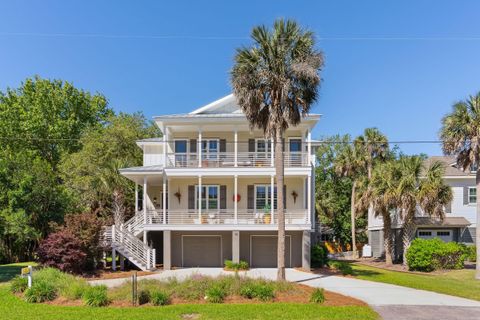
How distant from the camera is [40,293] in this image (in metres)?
13.5

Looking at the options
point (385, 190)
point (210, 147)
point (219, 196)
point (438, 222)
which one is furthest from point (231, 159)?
point (438, 222)

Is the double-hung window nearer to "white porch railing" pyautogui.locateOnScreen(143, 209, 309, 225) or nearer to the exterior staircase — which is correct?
"white porch railing" pyautogui.locateOnScreen(143, 209, 309, 225)

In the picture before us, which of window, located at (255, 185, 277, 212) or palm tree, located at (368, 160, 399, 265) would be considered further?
palm tree, located at (368, 160, 399, 265)

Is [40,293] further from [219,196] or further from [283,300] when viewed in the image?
[219,196]

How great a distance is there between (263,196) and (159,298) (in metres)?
12.7

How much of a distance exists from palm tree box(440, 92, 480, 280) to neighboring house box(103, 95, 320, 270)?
23.3ft

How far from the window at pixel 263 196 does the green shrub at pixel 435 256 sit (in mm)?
9560

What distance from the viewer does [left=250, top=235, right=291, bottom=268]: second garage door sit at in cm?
2377

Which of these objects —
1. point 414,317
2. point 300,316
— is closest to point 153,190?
point 300,316

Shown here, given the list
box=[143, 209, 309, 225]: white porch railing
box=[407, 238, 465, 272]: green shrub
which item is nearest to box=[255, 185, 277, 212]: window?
box=[143, 209, 309, 225]: white porch railing

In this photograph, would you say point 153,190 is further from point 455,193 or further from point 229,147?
point 455,193

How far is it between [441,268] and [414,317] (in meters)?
15.2

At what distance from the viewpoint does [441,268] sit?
964 inches

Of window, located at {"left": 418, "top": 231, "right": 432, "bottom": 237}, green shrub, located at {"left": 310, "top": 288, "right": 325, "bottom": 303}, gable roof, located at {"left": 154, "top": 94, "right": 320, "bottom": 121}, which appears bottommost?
window, located at {"left": 418, "top": 231, "right": 432, "bottom": 237}
